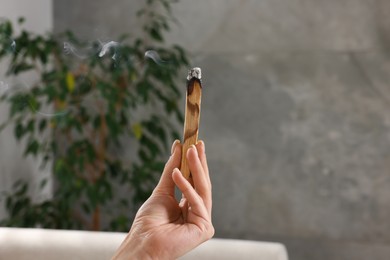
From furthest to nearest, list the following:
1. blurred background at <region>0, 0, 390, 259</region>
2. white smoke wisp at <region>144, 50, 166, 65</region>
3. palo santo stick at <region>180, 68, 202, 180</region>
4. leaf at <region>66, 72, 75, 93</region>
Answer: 1. blurred background at <region>0, 0, 390, 259</region>
2. white smoke wisp at <region>144, 50, 166, 65</region>
3. leaf at <region>66, 72, 75, 93</region>
4. palo santo stick at <region>180, 68, 202, 180</region>

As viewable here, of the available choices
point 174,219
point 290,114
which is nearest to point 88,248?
point 174,219

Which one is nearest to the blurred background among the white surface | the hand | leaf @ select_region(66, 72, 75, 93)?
leaf @ select_region(66, 72, 75, 93)

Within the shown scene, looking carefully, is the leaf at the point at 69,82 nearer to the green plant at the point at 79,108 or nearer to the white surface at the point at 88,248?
the green plant at the point at 79,108

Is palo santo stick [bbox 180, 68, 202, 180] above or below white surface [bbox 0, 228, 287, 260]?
above

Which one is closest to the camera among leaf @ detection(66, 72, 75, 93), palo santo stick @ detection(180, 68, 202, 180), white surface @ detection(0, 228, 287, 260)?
palo santo stick @ detection(180, 68, 202, 180)

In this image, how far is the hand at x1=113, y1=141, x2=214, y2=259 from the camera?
2.75 feet

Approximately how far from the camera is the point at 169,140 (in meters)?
3.05

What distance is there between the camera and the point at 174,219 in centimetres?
90

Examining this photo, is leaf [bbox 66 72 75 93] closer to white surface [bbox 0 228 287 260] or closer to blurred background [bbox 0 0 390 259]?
blurred background [bbox 0 0 390 259]

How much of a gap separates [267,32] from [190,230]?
7.24 feet

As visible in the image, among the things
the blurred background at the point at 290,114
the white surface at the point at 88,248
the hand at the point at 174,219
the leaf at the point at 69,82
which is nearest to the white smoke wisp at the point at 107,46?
the blurred background at the point at 290,114

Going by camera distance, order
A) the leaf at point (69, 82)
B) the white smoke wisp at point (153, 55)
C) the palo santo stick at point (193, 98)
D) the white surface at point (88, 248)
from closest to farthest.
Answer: the palo santo stick at point (193, 98), the white surface at point (88, 248), the leaf at point (69, 82), the white smoke wisp at point (153, 55)

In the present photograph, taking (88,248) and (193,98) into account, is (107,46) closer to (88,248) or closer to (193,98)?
(88,248)

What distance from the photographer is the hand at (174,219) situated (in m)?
0.84
